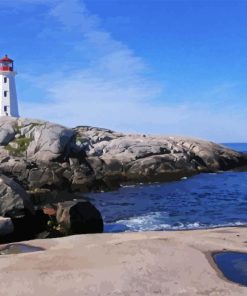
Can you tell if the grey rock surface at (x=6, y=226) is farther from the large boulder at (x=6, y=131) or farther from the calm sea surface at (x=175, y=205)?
the large boulder at (x=6, y=131)

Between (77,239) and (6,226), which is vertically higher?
(77,239)

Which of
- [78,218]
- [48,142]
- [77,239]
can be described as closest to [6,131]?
[48,142]

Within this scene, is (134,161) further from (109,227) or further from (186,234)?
(186,234)

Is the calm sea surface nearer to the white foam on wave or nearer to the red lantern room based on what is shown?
the white foam on wave

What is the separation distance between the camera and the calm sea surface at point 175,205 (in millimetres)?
26078

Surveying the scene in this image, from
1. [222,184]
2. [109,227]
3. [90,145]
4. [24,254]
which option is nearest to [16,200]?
[109,227]

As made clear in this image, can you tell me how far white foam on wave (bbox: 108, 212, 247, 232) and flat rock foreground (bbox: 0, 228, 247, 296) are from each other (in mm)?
8389

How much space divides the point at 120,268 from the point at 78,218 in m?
9.49

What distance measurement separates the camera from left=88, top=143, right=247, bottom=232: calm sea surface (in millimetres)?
26078

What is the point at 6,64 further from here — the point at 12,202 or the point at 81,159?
the point at 12,202

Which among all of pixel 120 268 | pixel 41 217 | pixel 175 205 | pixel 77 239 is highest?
pixel 120 268

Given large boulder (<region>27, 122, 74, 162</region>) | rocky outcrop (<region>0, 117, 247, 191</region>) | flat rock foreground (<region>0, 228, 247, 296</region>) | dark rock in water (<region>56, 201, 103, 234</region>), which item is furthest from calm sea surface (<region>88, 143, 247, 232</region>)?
flat rock foreground (<region>0, 228, 247, 296</region>)

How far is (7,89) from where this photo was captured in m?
73.0

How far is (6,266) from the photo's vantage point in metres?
12.3
